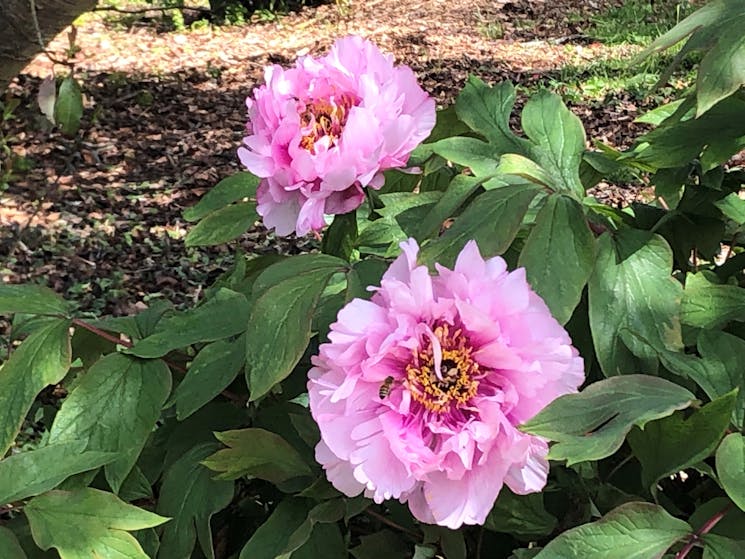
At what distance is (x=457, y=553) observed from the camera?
758 millimetres

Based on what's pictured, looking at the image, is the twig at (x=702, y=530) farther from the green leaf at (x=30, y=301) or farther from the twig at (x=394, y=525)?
the green leaf at (x=30, y=301)

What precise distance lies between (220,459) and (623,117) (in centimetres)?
360

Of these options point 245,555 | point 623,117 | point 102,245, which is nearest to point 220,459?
point 245,555

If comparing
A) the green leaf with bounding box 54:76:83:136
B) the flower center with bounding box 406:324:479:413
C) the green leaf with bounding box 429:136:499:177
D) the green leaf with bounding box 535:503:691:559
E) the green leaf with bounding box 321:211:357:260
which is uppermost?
the green leaf with bounding box 429:136:499:177

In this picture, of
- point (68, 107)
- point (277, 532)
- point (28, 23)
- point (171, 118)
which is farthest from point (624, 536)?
point (171, 118)

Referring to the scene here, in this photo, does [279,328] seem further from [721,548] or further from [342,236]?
[721,548]

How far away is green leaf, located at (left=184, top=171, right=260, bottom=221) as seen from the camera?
1032 millimetres

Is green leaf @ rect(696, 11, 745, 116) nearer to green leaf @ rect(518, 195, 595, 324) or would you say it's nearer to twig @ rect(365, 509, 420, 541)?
green leaf @ rect(518, 195, 595, 324)

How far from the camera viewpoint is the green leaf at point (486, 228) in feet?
2.43

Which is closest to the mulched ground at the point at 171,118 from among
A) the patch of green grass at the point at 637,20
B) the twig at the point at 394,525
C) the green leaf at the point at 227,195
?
the patch of green grass at the point at 637,20

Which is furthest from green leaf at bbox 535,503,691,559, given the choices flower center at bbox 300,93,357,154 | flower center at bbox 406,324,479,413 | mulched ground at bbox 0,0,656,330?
mulched ground at bbox 0,0,656,330

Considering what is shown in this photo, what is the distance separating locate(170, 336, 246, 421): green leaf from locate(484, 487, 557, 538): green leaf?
0.86 ft

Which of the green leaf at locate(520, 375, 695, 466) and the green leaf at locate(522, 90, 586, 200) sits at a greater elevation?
the green leaf at locate(522, 90, 586, 200)

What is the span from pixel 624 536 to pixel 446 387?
162 mm
